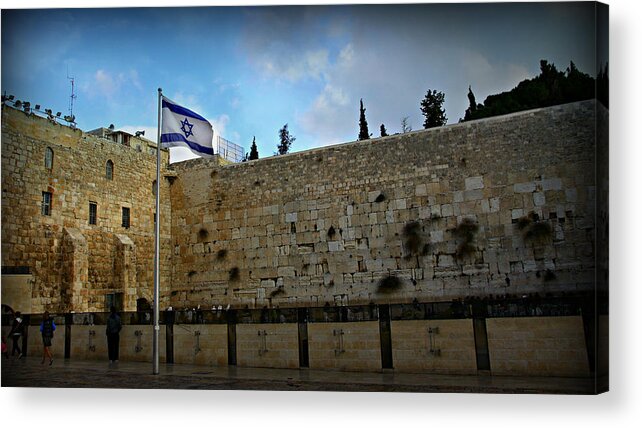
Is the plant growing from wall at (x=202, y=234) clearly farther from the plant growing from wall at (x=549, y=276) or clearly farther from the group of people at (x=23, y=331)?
the plant growing from wall at (x=549, y=276)

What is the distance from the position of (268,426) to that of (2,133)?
21.6ft

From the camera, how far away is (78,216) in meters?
15.2

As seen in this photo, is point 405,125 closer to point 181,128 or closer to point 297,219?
point 297,219

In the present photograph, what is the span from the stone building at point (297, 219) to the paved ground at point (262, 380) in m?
1.92

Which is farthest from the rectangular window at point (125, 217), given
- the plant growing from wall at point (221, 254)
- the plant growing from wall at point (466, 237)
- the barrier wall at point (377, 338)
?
the plant growing from wall at point (466, 237)

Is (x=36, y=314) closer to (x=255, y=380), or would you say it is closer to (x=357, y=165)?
(x=255, y=380)

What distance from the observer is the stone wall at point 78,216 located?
13.1 metres

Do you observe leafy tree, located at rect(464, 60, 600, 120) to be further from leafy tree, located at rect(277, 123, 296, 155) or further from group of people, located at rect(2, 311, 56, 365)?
group of people, located at rect(2, 311, 56, 365)

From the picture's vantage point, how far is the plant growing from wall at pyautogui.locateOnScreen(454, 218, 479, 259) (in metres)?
13.7

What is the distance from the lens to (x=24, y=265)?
12734mm

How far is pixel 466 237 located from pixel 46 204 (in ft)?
30.8

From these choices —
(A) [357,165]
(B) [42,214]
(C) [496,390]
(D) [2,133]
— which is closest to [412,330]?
(C) [496,390]

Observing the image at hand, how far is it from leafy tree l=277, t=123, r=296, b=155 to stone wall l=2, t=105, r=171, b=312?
136 inches

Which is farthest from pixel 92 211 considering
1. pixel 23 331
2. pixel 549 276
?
pixel 549 276
